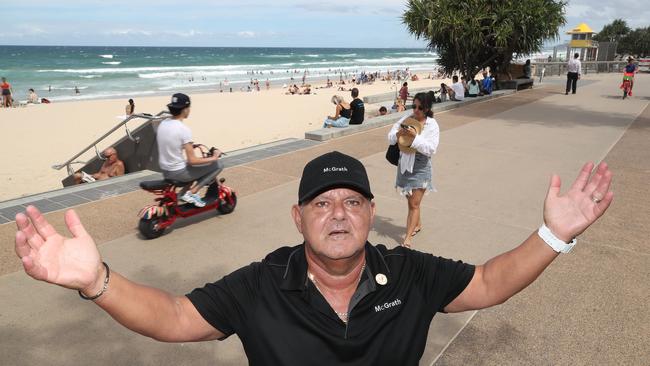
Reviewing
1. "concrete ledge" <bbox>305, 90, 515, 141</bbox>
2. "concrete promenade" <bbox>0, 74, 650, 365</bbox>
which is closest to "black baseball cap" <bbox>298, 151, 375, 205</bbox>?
"concrete promenade" <bbox>0, 74, 650, 365</bbox>

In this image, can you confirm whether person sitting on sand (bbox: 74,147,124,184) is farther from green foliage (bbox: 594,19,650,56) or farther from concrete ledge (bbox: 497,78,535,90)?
green foliage (bbox: 594,19,650,56)

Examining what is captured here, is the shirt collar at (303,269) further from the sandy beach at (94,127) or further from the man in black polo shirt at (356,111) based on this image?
the man in black polo shirt at (356,111)

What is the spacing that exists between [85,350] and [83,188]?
4381mm

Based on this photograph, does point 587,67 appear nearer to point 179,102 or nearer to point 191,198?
Answer: point 191,198

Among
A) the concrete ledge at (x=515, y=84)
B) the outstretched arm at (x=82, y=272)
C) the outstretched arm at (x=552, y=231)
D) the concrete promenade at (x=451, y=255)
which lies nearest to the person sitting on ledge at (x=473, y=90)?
the concrete ledge at (x=515, y=84)

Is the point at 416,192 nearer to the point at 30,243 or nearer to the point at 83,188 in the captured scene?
the point at 30,243

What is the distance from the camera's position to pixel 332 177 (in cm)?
184

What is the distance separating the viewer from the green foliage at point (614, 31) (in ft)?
205

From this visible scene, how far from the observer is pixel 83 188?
711cm

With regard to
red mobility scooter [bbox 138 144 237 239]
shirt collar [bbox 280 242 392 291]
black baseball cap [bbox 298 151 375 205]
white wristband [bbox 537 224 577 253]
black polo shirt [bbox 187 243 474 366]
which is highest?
black baseball cap [bbox 298 151 375 205]

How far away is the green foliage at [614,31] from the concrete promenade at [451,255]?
6427 cm

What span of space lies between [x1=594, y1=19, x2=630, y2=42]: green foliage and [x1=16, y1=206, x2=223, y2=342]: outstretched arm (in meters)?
73.6

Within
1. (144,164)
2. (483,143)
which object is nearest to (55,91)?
(144,164)

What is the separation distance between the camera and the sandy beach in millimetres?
11797
